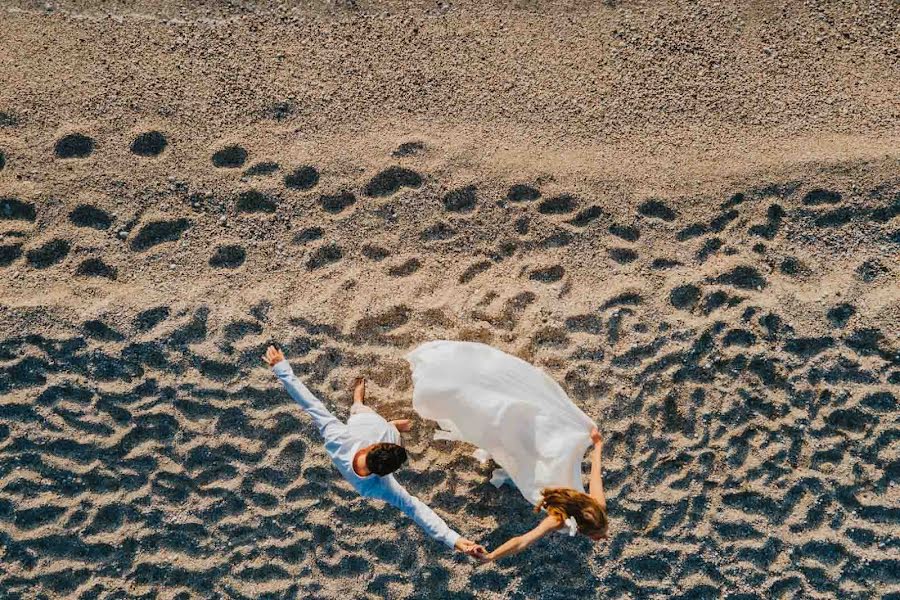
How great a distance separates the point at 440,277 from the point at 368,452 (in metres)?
1.44

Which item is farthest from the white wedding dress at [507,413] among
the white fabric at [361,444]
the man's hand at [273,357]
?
the man's hand at [273,357]

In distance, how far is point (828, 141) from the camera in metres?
4.62

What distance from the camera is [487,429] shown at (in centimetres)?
382

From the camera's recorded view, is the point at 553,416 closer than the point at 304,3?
Yes

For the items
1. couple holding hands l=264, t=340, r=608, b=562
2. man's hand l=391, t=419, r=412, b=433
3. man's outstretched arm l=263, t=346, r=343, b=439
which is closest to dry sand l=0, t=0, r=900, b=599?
man's hand l=391, t=419, r=412, b=433

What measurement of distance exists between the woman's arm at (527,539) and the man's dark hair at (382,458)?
2.88 feet

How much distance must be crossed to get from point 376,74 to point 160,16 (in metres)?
1.57

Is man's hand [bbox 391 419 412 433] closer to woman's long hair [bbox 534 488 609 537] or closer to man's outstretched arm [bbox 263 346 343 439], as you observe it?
man's outstretched arm [bbox 263 346 343 439]

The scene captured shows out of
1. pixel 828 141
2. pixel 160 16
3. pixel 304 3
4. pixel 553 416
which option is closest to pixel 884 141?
pixel 828 141

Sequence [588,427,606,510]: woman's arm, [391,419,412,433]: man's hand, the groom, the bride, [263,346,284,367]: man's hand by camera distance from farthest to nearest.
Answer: [391,419,412,433]: man's hand, [263,346,284,367]: man's hand, [588,427,606,510]: woman's arm, the bride, the groom

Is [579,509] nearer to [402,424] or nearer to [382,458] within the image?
[382,458]

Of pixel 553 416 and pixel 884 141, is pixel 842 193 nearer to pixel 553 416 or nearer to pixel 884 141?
pixel 884 141

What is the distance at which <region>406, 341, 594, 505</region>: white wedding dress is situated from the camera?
3.80 m

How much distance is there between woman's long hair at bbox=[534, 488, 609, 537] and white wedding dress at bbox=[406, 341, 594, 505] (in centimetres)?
23
